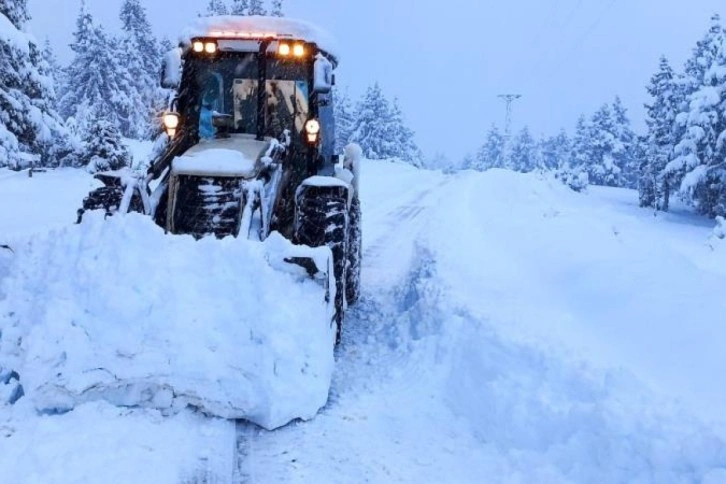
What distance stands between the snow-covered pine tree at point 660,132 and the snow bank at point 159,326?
41173mm

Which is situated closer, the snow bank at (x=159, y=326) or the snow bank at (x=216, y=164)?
the snow bank at (x=159, y=326)

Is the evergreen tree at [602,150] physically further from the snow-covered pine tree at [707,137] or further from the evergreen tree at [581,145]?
the snow-covered pine tree at [707,137]

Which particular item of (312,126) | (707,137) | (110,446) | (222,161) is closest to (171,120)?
(222,161)

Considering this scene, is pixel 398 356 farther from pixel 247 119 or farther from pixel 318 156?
pixel 247 119

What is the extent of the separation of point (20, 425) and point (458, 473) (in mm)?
2569

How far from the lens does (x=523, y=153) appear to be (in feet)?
293

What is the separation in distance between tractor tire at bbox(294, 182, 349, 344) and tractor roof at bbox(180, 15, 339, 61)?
188cm

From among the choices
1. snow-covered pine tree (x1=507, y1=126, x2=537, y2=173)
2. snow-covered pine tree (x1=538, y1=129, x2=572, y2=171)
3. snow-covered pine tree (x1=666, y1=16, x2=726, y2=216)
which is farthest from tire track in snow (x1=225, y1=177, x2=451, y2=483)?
snow-covered pine tree (x1=538, y1=129, x2=572, y2=171)

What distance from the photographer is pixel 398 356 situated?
18.4ft

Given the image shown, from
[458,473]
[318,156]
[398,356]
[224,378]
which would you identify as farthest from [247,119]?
[458,473]

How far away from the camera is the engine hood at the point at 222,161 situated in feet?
18.4

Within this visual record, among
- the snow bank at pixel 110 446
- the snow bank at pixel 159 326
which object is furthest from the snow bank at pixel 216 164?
the snow bank at pixel 110 446

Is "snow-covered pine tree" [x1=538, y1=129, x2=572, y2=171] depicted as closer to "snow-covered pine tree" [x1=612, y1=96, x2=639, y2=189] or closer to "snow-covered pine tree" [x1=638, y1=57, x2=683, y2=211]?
"snow-covered pine tree" [x1=612, y1=96, x2=639, y2=189]

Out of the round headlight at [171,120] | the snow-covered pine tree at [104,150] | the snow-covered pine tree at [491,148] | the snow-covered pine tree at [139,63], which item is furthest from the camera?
the snow-covered pine tree at [491,148]
